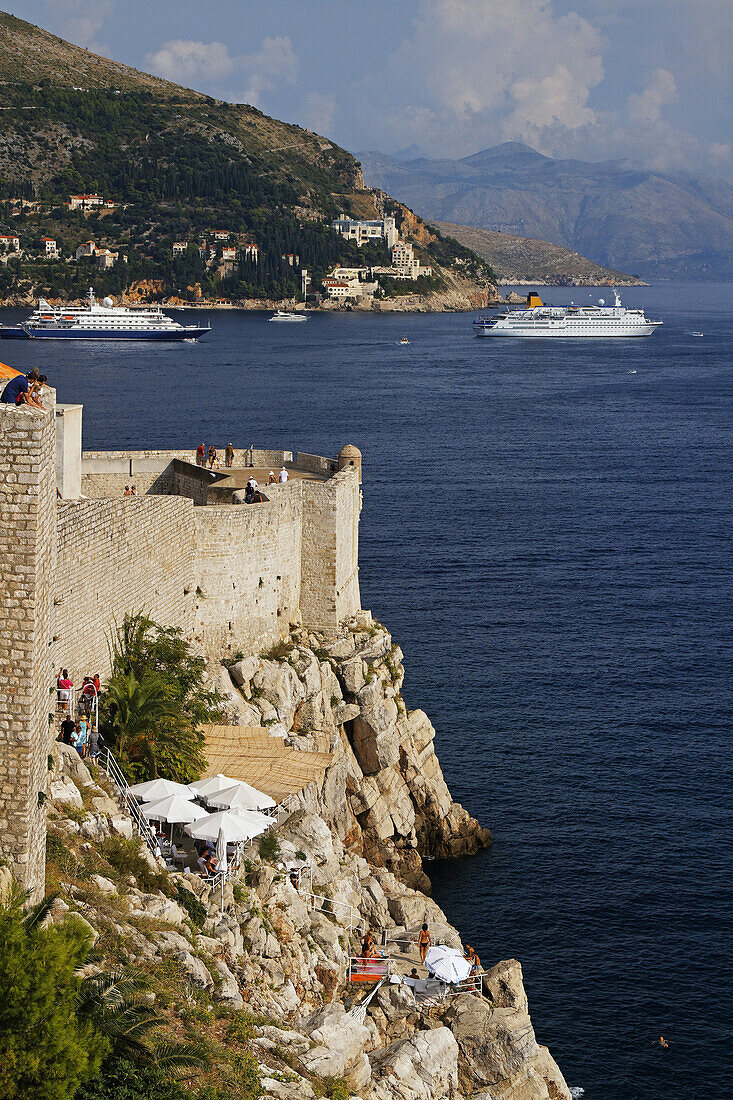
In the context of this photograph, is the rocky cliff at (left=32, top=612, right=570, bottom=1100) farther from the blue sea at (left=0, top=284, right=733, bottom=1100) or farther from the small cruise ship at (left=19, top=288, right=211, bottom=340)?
A: the small cruise ship at (left=19, top=288, right=211, bottom=340)

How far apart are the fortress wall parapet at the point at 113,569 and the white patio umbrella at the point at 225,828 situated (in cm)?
288

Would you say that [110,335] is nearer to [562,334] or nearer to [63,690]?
[562,334]

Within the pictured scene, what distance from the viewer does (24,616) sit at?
510 inches

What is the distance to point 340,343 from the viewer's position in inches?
6624

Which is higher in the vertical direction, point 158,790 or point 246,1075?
point 158,790

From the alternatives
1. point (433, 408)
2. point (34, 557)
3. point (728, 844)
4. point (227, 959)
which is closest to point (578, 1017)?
point (728, 844)

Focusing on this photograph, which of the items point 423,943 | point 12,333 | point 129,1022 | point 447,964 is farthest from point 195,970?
point 12,333

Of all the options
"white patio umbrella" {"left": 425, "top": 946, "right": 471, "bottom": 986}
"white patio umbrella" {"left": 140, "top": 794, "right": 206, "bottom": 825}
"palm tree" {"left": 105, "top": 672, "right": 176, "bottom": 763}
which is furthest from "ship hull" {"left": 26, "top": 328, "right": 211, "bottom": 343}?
"white patio umbrella" {"left": 140, "top": 794, "right": 206, "bottom": 825}

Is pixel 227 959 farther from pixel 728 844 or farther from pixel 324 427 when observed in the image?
pixel 324 427

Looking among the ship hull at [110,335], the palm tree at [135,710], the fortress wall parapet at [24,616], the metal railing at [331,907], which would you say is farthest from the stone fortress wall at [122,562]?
the ship hull at [110,335]

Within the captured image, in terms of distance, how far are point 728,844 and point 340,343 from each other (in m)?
141

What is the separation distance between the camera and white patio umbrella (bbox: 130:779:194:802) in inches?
758

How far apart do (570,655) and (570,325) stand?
14912cm

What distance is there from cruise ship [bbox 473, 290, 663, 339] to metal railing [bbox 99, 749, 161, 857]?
172 meters
